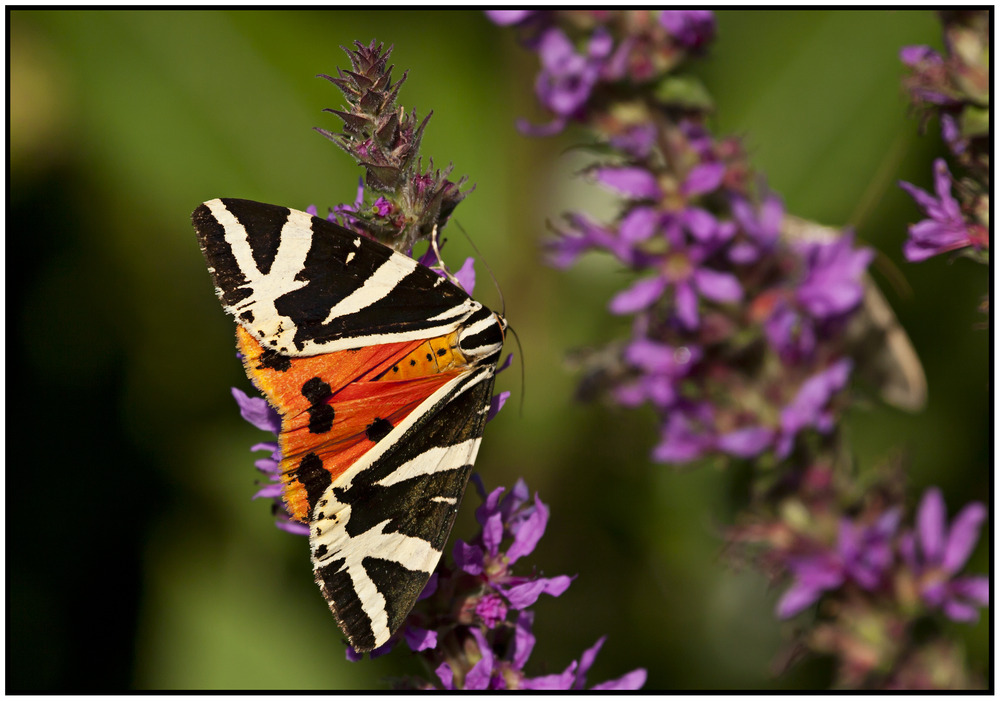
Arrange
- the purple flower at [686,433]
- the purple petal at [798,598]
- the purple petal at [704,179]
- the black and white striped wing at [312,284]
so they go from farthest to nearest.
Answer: the purple flower at [686,433] < the purple petal at [704,179] < the purple petal at [798,598] < the black and white striped wing at [312,284]

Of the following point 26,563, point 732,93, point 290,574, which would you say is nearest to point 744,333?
point 732,93

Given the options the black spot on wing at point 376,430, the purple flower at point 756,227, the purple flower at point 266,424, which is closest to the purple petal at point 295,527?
the purple flower at point 266,424

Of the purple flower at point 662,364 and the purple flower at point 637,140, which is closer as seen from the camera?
the purple flower at point 637,140

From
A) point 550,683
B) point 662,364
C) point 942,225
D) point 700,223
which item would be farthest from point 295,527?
point 942,225

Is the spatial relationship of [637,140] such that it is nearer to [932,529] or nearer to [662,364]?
[662,364]

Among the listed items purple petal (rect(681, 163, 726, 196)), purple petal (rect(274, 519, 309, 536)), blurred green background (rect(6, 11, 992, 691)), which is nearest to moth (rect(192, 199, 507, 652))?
purple petal (rect(274, 519, 309, 536))

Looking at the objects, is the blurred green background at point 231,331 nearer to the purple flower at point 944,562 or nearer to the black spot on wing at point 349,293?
the purple flower at point 944,562
